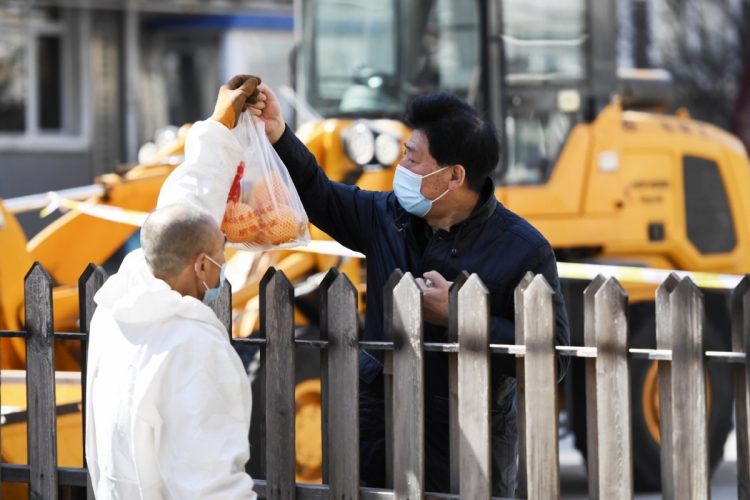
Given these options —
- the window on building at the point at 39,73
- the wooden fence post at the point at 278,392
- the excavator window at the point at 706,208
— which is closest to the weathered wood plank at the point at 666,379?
the wooden fence post at the point at 278,392

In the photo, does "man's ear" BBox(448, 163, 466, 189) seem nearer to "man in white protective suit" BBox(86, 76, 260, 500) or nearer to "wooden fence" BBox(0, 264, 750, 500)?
"wooden fence" BBox(0, 264, 750, 500)

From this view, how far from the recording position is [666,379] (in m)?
3.75

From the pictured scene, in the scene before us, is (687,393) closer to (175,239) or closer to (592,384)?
(592,384)

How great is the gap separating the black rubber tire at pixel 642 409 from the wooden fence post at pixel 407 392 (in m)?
3.96

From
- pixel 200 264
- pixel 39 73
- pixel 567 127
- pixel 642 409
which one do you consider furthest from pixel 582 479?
pixel 39 73

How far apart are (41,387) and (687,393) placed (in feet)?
6.61

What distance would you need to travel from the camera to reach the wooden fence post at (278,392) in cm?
422

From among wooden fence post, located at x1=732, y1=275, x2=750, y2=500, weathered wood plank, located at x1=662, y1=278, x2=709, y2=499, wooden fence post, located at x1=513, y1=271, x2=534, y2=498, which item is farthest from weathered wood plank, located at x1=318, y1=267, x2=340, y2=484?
wooden fence post, located at x1=732, y1=275, x2=750, y2=500

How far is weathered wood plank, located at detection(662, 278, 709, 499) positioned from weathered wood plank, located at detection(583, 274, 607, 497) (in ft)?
0.72

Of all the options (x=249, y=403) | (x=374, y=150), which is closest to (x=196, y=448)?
(x=249, y=403)

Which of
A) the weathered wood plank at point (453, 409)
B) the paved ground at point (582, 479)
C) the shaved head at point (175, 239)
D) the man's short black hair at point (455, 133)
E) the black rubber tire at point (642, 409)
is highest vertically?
the man's short black hair at point (455, 133)

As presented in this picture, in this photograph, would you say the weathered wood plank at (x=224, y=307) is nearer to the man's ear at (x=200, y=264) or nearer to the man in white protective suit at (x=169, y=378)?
the man in white protective suit at (x=169, y=378)

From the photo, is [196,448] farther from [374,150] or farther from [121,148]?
[121,148]

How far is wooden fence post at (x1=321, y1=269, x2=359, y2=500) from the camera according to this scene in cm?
411
